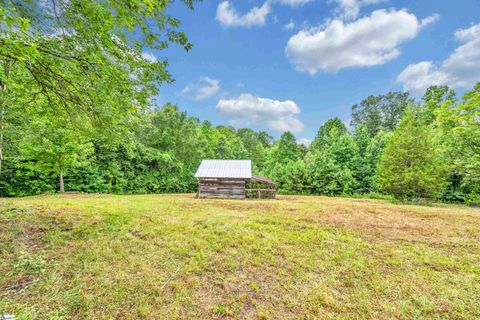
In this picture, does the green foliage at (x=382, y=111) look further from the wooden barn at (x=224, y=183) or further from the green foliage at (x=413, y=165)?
the wooden barn at (x=224, y=183)

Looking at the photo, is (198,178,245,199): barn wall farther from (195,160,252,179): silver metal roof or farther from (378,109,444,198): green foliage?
(378,109,444,198): green foliage

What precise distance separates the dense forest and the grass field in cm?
302

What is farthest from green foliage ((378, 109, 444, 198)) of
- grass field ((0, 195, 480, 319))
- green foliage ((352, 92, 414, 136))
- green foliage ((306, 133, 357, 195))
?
Result: green foliage ((352, 92, 414, 136))

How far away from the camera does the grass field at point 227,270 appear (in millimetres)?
3264

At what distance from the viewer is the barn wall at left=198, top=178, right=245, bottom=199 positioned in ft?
57.4

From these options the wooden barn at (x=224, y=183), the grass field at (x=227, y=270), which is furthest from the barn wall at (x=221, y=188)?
the grass field at (x=227, y=270)

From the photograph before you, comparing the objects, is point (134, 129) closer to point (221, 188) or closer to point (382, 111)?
point (221, 188)

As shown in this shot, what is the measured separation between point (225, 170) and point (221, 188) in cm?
173

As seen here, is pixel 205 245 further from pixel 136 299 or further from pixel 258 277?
pixel 136 299

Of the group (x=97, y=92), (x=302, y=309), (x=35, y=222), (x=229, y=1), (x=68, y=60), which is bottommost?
(x=302, y=309)

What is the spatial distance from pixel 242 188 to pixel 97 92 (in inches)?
549

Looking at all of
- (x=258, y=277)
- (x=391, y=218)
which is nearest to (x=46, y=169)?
(x=258, y=277)

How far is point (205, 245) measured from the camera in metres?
5.45

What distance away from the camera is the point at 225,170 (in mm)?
18359
